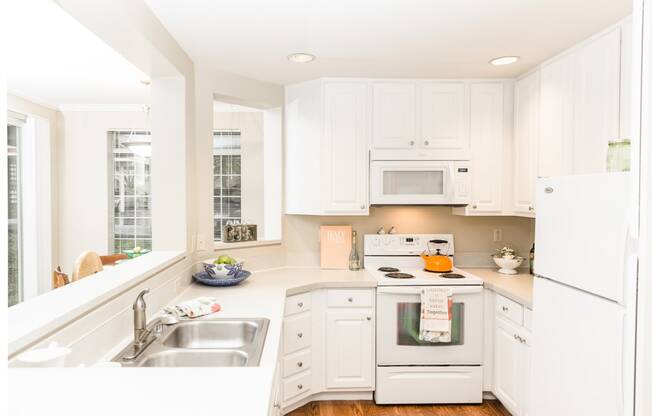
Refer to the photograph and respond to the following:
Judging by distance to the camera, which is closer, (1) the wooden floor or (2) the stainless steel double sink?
(2) the stainless steel double sink

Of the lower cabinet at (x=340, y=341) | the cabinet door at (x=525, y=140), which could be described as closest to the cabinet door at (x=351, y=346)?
the lower cabinet at (x=340, y=341)

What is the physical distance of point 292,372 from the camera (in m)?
2.82

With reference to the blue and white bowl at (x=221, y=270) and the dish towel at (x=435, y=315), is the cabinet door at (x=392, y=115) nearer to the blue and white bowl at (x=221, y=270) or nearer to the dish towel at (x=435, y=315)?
the dish towel at (x=435, y=315)

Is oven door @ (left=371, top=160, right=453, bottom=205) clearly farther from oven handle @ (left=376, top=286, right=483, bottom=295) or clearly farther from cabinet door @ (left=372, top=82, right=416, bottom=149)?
oven handle @ (left=376, top=286, right=483, bottom=295)

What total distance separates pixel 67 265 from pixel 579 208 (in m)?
4.69

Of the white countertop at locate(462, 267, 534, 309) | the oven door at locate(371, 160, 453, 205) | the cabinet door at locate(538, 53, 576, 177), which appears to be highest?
the cabinet door at locate(538, 53, 576, 177)

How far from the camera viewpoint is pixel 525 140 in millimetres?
3062

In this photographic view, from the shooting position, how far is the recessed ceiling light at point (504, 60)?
2750 millimetres

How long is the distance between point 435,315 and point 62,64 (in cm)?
321

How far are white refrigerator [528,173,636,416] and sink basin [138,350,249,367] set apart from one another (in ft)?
4.28

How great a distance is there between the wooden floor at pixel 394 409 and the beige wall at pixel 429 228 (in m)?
1.07

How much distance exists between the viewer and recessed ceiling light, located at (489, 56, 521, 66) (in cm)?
275

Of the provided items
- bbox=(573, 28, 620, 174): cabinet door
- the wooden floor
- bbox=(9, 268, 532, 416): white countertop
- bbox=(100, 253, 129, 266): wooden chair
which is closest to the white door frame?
bbox=(573, 28, 620, 174): cabinet door

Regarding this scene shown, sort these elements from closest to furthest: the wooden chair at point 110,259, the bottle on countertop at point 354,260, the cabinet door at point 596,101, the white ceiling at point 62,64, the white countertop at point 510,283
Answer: the cabinet door at point 596,101, the white ceiling at point 62,64, the white countertop at point 510,283, the bottle on countertop at point 354,260, the wooden chair at point 110,259
